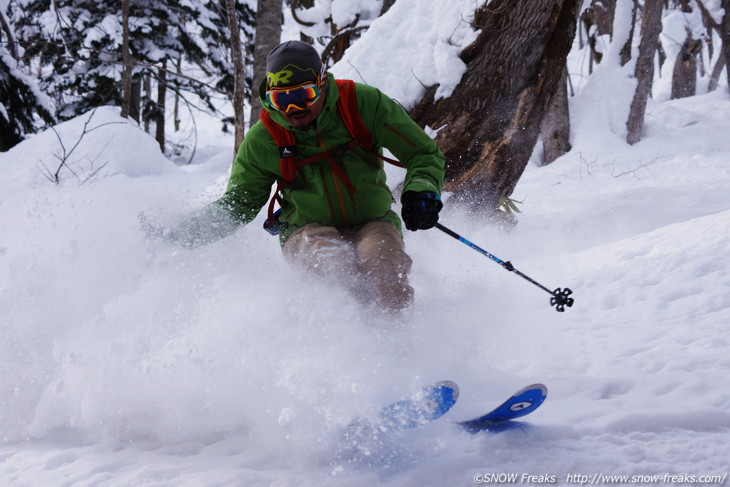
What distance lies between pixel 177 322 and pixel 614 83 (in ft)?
40.3

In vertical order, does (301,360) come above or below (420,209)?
below

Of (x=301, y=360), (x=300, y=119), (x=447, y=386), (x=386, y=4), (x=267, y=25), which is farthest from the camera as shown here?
(x=386, y=4)

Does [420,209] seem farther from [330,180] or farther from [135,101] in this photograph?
[135,101]

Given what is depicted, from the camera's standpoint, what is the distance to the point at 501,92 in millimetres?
4629

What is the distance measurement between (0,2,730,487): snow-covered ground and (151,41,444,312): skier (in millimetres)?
170

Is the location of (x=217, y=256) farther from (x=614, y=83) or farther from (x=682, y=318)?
(x=614, y=83)

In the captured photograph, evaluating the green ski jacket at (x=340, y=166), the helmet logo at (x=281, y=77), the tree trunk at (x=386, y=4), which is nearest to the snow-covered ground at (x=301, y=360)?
the green ski jacket at (x=340, y=166)

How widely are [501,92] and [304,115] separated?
246cm

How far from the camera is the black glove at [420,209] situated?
280 cm

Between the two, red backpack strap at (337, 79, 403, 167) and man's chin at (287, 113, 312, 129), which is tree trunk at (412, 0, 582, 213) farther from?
man's chin at (287, 113, 312, 129)

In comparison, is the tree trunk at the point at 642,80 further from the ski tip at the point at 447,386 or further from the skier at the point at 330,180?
the ski tip at the point at 447,386

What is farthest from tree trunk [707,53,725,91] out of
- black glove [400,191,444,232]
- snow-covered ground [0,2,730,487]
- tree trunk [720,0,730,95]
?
black glove [400,191,444,232]

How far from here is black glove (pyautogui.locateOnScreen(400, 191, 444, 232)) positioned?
2.80m

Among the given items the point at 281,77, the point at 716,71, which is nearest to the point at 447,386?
the point at 281,77
